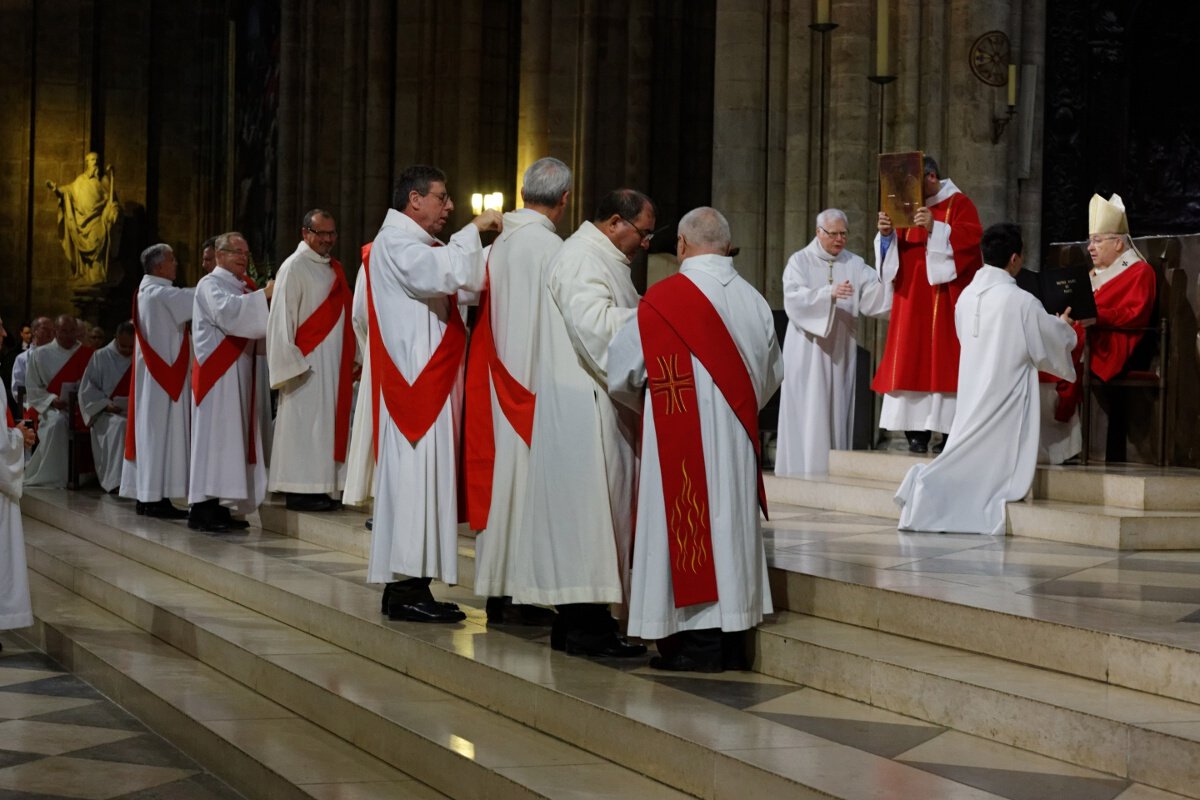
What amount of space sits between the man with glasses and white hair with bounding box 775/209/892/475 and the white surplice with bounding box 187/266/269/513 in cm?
329

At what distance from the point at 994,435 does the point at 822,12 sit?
353cm

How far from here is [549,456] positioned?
587 cm

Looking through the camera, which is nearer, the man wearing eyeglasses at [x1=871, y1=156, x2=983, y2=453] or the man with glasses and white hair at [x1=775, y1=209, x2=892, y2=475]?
the man wearing eyeglasses at [x1=871, y1=156, x2=983, y2=453]

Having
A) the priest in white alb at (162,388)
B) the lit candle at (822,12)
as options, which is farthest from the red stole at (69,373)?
the lit candle at (822,12)

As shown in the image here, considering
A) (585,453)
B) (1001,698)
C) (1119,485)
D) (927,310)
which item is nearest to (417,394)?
(585,453)

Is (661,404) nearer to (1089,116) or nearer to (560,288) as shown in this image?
(560,288)

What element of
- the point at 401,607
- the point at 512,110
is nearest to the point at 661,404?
the point at 401,607

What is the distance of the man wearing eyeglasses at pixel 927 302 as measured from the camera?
29.2 ft

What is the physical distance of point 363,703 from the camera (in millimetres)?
5758

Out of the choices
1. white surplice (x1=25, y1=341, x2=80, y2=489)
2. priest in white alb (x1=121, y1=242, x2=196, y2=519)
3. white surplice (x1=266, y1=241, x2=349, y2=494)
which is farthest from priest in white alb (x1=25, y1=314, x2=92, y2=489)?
white surplice (x1=266, y1=241, x2=349, y2=494)

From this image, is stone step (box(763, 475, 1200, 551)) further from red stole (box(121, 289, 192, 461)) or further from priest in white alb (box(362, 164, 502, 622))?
red stole (box(121, 289, 192, 461))

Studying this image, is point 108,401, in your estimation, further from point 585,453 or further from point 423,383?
point 585,453

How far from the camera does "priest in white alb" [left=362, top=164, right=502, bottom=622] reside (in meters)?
6.42

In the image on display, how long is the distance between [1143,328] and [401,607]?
14.1ft
